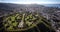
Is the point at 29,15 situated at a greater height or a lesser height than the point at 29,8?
lesser

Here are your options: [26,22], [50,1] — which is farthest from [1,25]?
[50,1]

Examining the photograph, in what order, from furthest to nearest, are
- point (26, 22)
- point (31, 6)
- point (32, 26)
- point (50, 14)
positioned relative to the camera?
point (31, 6) → point (50, 14) → point (26, 22) → point (32, 26)

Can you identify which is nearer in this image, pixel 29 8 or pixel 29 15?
pixel 29 15

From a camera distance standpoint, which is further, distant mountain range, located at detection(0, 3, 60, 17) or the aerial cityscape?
distant mountain range, located at detection(0, 3, 60, 17)

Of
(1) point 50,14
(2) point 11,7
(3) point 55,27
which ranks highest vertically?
(2) point 11,7

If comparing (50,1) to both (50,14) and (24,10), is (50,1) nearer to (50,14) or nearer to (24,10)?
(50,14)

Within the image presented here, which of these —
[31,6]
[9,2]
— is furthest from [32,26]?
[9,2]

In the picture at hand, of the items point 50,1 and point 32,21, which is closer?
point 32,21

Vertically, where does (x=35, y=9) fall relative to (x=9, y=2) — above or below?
below

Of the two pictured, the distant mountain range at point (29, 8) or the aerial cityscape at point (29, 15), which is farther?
the distant mountain range at point (29, 8)

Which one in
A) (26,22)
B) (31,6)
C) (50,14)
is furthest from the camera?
(31,6)
